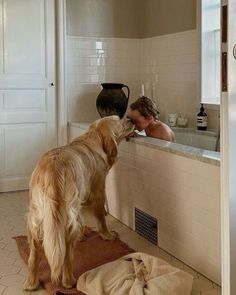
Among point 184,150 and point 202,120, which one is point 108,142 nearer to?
point 184,150

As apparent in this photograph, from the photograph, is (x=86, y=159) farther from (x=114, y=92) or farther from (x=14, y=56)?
(x=14, y=56)

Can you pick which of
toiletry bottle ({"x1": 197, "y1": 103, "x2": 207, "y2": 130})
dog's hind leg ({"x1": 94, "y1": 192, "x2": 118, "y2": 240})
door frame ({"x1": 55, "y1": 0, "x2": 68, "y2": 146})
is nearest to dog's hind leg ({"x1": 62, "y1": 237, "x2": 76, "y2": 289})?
dog's hind leg ({"x1": 94, "y1": 192, "x2": 118, "y2": 240})

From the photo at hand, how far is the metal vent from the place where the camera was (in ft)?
10.1

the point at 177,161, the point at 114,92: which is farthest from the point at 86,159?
the point at 114,92

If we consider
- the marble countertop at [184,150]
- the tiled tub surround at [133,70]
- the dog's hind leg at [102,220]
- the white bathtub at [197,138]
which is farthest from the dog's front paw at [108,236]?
the tiled tub surround at [133,70]

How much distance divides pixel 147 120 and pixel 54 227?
4.96 feet

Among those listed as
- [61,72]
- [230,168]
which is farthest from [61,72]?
[230,168]

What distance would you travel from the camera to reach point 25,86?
15.0 ft

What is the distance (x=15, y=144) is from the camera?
182 inches

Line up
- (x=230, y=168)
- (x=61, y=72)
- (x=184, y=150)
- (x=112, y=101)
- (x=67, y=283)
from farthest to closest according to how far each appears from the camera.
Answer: (x=61, y=72) < (x=112, y=101) < (x=184, y=150) < (x=67, y=283) < (x=230, y=168)

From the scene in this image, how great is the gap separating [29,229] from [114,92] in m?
2.41

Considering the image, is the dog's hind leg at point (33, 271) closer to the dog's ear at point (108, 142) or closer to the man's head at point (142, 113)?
the dog's ear at point (108, 142)

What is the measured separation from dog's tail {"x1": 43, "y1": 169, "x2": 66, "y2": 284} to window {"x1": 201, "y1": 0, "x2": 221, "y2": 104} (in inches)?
88.9

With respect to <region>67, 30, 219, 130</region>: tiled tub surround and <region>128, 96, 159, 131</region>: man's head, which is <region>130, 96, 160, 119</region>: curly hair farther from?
<region>67, 30, 219, 130</region>: tiled tub surround
